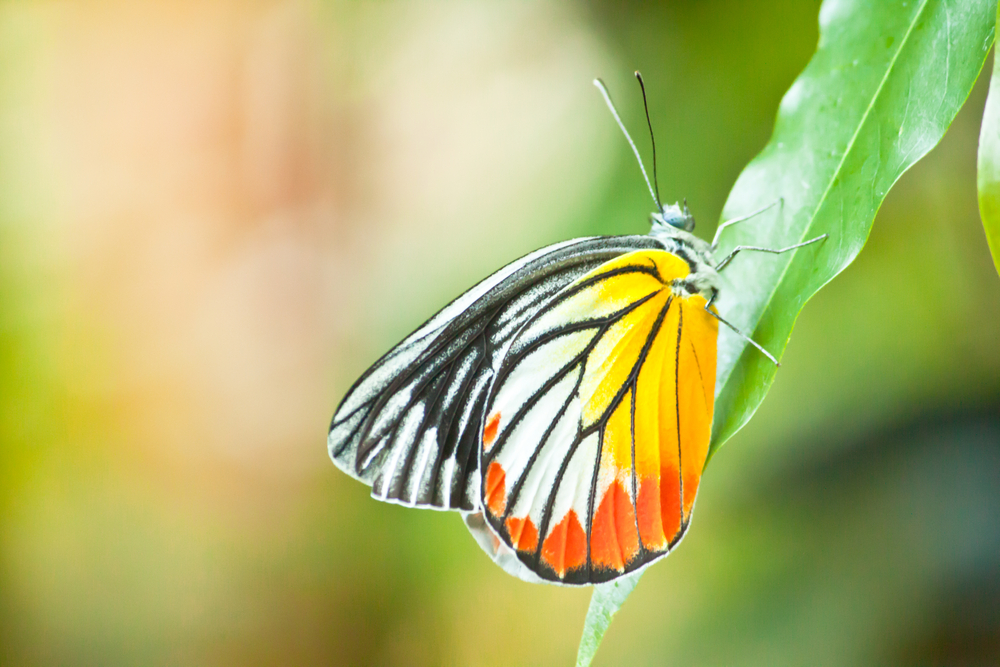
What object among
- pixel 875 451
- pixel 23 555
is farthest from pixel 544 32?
pixel 23 555

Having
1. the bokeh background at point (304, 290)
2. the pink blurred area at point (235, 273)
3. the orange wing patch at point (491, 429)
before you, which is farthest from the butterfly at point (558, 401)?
the pink blurred area at point (235, 273)

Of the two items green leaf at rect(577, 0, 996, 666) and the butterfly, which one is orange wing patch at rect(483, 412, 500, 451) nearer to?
the butterfly

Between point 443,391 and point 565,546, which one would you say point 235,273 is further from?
point 565,546

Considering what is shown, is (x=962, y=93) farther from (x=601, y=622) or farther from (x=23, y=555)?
(x=23, y=555)

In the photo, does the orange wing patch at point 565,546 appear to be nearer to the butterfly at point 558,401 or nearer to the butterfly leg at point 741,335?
the butterfly at point 558,401

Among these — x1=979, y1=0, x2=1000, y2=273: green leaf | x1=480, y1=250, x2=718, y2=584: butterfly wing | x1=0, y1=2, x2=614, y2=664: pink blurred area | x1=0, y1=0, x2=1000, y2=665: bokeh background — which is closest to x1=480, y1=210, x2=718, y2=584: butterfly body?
x1=480, y1=250, x2=718, y2=584: butterfly wing

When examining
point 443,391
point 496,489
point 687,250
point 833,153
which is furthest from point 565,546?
point 833,153
